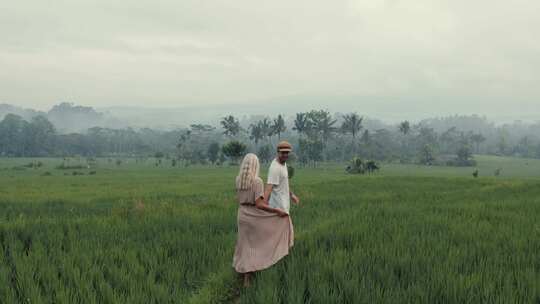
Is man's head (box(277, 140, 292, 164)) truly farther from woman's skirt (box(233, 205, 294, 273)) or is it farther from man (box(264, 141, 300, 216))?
woman's skirt (box(233, 205, 294, 273))

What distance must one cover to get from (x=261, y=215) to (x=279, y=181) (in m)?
0.57

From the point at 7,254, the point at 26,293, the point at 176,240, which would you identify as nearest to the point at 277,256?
the point at 176,240

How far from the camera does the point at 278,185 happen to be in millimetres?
6090

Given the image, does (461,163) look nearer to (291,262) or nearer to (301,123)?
(301,123)

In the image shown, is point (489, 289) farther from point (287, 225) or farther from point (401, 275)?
point (287, 225)

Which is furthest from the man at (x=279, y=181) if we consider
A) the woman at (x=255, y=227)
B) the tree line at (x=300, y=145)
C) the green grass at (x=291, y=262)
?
the tree line at (x=300, y=145)

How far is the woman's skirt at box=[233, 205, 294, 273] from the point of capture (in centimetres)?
591

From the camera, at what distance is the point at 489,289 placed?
15.9 feet

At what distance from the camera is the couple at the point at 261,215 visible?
5820mm

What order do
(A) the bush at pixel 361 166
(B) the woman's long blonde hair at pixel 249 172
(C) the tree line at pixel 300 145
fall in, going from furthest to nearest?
(C) the tree line at pixel 300 145
(A) the bush at pixel 361 166
(B) the woman's long blonde hair at pixel 249 172

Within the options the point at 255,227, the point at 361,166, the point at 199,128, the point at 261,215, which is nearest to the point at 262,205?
the point at 261,215

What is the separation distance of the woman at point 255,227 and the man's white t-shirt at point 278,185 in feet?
0.59

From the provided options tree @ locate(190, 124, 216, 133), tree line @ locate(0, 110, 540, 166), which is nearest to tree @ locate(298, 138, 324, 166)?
tree line @ locate(0, 110, 540, 166)

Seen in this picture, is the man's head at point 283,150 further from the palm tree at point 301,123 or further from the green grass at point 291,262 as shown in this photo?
the palm tree at point 301,123
